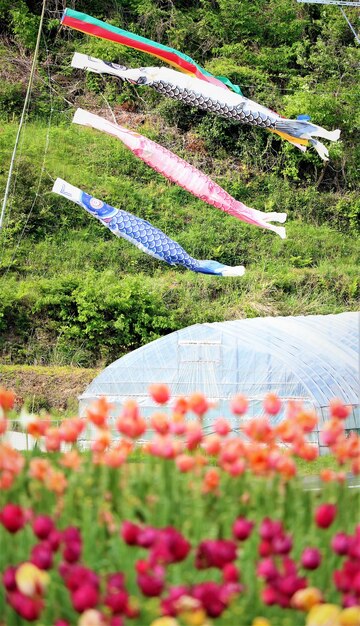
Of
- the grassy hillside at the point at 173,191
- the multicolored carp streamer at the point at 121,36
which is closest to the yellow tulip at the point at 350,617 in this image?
the multicolored carp streamer at the point at 121,36

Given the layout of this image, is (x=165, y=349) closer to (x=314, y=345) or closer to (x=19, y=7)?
(x=314, y=345)

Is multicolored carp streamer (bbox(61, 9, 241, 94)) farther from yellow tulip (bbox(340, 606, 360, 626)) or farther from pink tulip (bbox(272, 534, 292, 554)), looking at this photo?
yellow tulip (bbox(340, 606, 360, 626))

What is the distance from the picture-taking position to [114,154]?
21.0 meters

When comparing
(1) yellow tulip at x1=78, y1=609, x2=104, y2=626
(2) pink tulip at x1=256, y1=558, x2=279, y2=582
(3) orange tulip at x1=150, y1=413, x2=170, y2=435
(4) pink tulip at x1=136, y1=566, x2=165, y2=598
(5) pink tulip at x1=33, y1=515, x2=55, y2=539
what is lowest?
(1) yellow tulip at x1=78, y1=609, x2=104, y2=626

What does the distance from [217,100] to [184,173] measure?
4.45 ft

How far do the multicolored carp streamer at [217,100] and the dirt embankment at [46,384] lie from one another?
Answer: 13.0ft

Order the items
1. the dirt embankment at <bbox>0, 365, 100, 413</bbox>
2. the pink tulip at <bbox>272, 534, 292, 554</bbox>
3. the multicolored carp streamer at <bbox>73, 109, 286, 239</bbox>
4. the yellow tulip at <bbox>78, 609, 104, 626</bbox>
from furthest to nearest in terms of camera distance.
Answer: the dirt embankment at <bbox>0, 365, 100, 413</bbox> → the multicolored carp streamer at <bbox>73, 109, 286, 239</bbox> → the pink tulip at <bbox>272, 534, 292, 554</bbox> → the yellow tulip at <bbox>78, 609, 104, 626</bbox>

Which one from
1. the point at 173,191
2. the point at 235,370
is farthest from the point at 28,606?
the point at 173,191

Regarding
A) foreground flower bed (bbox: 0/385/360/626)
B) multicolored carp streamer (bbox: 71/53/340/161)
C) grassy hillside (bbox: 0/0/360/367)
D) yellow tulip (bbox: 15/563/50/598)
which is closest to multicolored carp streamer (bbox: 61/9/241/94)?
multicolored carp streamer (bbox: 71/53/340/161)

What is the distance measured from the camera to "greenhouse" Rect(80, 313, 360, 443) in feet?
36.3

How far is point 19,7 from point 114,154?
14.9ft

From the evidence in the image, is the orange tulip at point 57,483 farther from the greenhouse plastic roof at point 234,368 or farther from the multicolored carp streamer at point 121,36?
the multicolored carp streamer at point 121,36

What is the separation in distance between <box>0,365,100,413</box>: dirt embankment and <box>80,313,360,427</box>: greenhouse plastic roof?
1.87 meters

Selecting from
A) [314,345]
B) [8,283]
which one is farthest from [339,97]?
[314,345]
